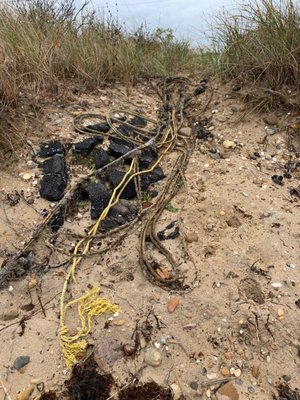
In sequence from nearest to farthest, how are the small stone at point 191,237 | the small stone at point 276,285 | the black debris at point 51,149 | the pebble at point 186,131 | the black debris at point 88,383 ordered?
1. the black debris at point 88,383
2. the small stone at point 276,285
3. the small stone at point 191,237
4. the black debris at point 51,149
5. the pebble at point 186,131

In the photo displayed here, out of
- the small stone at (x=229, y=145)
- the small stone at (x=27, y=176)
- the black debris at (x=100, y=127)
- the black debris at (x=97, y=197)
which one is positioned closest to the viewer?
the black debris at (x=97, y=197)

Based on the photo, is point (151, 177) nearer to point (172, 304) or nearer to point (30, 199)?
point (30, 199)

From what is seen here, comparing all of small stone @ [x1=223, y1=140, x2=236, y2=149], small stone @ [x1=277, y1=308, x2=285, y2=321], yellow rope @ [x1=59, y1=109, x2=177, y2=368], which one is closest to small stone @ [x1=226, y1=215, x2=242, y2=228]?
small stone @ [x1=277, y1=308, x2=285, y2=321]

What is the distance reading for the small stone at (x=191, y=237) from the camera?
2.62m

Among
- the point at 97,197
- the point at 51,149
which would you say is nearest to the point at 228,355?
the point at 97,197

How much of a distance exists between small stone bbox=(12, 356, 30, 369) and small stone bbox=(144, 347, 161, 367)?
60 cm

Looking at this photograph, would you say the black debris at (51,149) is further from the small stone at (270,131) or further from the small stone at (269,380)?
the small stone at (269,380)

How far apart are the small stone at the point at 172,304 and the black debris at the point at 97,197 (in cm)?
84

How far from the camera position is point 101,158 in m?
3.19

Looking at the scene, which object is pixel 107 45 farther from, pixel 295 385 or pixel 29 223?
pixel 295 385

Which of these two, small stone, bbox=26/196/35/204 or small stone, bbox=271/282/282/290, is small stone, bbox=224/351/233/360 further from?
small stone, bbox=26/196/35/204

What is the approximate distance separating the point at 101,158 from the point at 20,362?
1.64m

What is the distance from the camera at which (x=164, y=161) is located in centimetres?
338

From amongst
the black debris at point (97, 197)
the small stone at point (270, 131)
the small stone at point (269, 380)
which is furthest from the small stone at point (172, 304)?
the small stone at point (270, 131)
